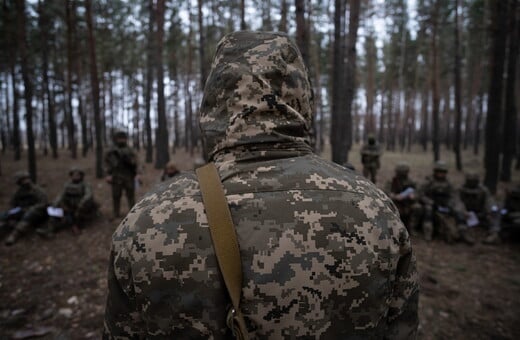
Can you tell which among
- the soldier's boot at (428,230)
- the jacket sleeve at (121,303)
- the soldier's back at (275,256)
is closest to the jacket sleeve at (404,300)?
the soldier's back at (275,256)

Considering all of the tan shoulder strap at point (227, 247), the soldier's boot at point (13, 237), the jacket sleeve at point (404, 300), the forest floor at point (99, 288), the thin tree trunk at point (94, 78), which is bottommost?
the forest floor at point (99, 288)

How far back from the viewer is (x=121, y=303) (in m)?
1.17

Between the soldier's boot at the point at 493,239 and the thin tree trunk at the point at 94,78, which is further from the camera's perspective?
the thin tree trunk at the point at 94,78

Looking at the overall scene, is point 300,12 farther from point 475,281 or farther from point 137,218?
point 137,218

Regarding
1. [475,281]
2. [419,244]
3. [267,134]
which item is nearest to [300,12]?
[419,244]

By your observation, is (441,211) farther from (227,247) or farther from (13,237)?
(13,237)

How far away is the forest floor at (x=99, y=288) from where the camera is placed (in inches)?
139

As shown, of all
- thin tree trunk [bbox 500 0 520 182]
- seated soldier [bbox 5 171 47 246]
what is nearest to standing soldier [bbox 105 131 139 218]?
seated soldier [bbox 5 171 47 246]

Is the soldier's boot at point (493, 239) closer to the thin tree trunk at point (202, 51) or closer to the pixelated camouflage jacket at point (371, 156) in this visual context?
the pixelated camouflage jacket at point (371, 156)

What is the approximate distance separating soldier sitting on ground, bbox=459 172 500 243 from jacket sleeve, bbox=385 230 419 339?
20.5 ft

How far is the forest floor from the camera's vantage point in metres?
3.54

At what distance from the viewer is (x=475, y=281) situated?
15.1 feet

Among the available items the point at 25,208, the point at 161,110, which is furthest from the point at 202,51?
the point at 25,208

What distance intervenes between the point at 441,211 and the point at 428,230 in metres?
0.56
